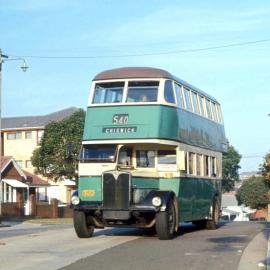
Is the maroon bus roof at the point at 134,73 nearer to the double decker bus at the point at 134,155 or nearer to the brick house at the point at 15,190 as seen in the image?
the double decker bus at the point at 134,155

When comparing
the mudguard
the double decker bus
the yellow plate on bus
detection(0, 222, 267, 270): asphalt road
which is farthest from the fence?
the mudguard

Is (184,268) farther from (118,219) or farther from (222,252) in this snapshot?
(118,219)

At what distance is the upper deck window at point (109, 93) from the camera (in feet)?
59.5

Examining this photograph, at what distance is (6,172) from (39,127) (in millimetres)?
17418

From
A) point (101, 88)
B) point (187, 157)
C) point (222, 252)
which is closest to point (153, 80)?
point (101, 88)

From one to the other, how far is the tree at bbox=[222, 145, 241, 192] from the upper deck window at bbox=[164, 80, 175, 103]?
68873mm

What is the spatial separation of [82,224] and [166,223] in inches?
93.9

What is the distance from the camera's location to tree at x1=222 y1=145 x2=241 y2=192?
87312 millimetres

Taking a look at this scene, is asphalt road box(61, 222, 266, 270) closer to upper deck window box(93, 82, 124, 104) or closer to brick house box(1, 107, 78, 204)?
upper deck window box(93, 82, 124, 104)

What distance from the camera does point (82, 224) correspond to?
1773cm

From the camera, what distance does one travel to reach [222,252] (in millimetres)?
14258

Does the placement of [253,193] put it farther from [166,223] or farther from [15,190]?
[166,223]

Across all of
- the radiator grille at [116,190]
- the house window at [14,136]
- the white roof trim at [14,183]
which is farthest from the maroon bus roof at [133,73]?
the house window at [14,136]

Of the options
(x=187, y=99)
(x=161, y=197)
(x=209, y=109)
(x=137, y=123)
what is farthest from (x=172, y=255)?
(x=209, y=109)
